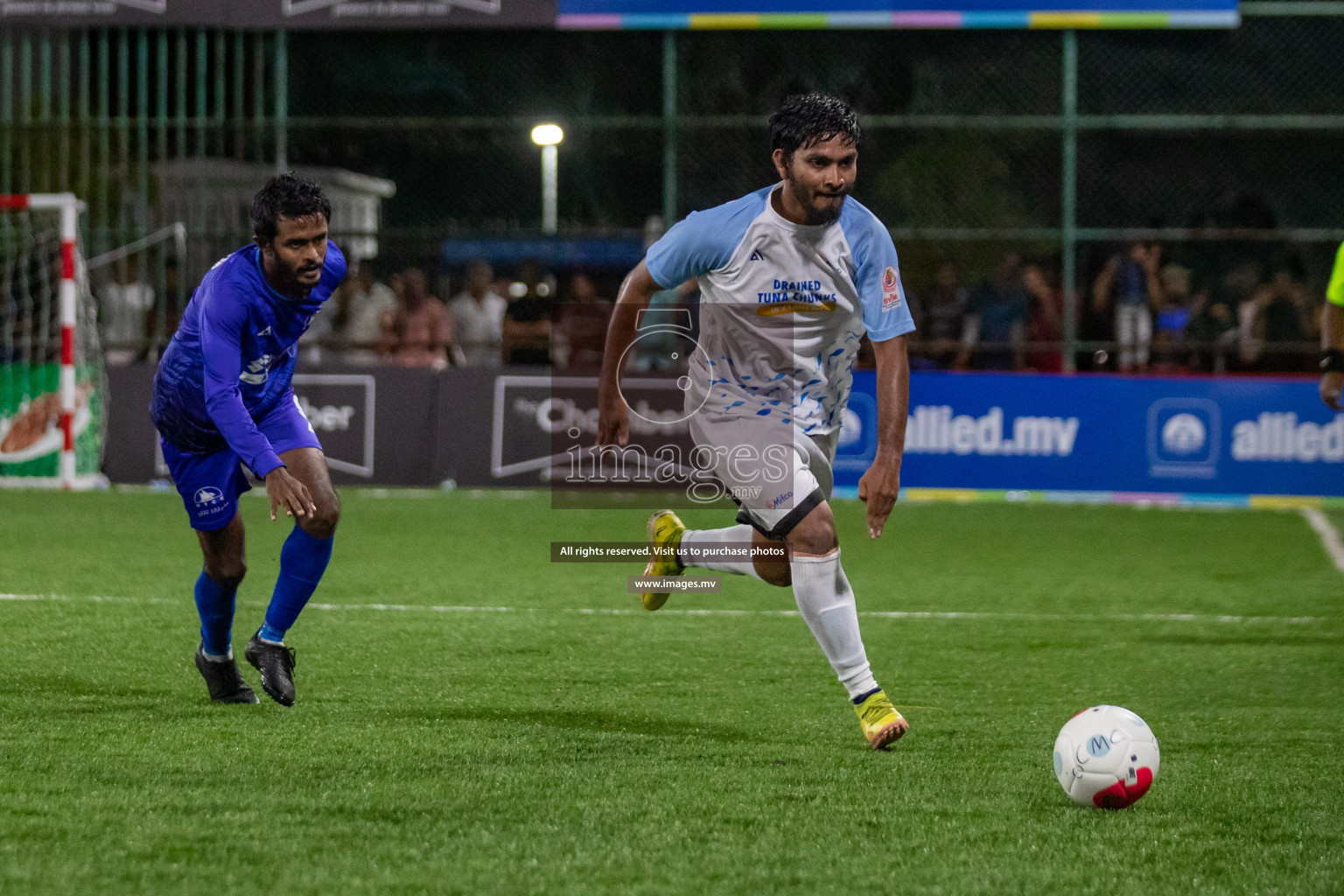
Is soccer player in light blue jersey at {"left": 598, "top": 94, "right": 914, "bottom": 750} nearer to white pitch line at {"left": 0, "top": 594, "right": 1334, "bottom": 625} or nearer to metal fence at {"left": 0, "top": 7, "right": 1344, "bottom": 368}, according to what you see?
white pitch line at {"left": 0, "top": 594, "right": 1334, "bottom": 625}

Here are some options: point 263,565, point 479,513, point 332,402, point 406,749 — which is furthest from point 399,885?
point 332,402

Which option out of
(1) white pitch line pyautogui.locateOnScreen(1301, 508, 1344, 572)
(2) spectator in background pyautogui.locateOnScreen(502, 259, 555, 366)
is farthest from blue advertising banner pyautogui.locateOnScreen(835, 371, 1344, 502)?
(2) spectator in background pyautogui.locateOnScreen(502, 259, 555, 366)

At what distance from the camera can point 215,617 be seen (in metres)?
5.89

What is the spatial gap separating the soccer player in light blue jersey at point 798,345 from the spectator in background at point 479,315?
9.77 m

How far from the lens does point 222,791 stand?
4.49 m

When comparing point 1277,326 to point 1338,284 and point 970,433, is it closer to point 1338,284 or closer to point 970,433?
point 970,433

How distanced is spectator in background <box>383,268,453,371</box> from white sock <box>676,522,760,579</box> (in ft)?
30.4

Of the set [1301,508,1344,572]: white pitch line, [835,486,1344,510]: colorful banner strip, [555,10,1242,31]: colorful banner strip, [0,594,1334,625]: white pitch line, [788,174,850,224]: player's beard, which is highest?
[555,10,1242,31]: colorful banner strip

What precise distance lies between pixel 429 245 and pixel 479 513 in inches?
139

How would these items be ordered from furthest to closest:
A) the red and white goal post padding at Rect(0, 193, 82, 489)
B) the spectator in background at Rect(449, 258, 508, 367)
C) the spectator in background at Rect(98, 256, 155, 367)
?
the spectator in background at Rect(98, 256, 155, 367) → the spectator in background at Rect(449, 258, 508, 367) → the red and white goal post padding at Rect(0, 193, 82, 489)

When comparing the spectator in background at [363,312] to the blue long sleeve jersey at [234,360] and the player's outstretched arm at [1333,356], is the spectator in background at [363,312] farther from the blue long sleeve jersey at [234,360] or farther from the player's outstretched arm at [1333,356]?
the player's outstretched arm at [1333,356]

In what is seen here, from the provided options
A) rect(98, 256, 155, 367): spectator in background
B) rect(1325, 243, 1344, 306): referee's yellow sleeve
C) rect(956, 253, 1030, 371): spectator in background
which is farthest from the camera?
rect(98, 256, 155, 367): spectator in background

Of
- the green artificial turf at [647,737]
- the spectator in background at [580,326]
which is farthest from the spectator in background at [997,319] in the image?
Result: the green artificial turf at [647,737]

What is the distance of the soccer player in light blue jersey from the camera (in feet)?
16.9
